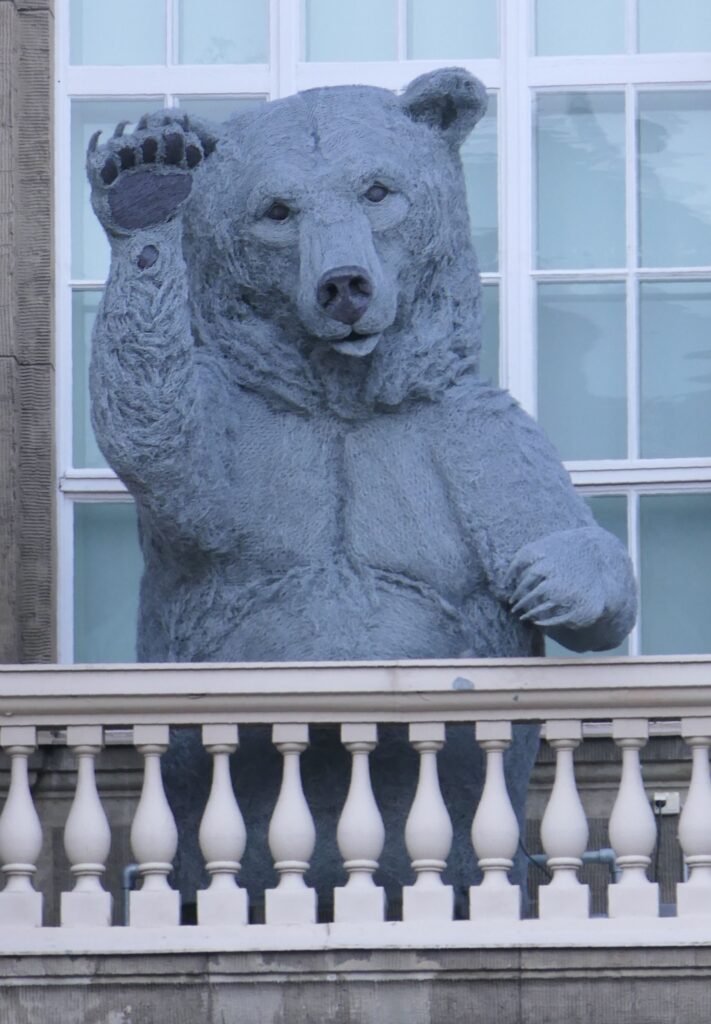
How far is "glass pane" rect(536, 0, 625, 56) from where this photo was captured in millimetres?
11484

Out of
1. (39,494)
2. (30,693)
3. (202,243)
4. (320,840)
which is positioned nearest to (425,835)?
(320,840)

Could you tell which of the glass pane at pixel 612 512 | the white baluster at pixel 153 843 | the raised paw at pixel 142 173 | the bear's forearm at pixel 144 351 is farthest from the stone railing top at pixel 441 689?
the glass pane at pixel 612 512

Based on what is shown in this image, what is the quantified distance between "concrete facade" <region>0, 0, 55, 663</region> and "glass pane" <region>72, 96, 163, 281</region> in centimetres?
15

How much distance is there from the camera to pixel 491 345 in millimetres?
11289

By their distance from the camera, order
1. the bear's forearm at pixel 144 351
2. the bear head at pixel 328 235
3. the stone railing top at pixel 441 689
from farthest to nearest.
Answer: the bear head at pixel 328 235, the bear's forearm at pixel 144 351, the stone railing top at pixel 441 689

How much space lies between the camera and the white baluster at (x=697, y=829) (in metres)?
8.82

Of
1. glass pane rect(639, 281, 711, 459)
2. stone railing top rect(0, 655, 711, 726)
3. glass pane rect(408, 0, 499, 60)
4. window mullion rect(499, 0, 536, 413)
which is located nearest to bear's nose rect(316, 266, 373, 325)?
stone railing top rect(0, 655, 711, 726)

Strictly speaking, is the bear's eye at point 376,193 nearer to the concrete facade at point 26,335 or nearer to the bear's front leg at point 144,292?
the bear's front leg at point 144,292

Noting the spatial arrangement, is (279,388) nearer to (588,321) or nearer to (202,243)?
(202,243)

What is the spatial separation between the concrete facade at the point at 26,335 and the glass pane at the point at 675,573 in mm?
1717

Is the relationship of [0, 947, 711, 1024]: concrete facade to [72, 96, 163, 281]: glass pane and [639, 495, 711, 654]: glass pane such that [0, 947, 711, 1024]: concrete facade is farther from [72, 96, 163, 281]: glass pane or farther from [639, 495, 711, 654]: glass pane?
[72, 96, 163, 281]: glass pane

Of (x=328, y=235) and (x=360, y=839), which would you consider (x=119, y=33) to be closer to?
(x=328, y=235)

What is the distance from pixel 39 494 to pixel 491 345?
140 centimetres

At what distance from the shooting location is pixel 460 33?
1152cm
